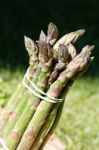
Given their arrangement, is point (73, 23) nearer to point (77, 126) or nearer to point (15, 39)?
point (15, 39)

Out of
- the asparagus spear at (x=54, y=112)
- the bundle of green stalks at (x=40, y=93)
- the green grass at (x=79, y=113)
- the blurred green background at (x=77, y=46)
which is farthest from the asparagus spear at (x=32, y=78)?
the green grass at (x=79, y=113)

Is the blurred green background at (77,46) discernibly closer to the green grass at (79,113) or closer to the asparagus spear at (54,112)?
the green grass at (79,113)

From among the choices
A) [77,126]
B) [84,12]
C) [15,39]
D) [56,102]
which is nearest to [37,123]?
[56,102]

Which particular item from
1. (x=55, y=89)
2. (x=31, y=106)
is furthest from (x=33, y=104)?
(x=55, y=89)

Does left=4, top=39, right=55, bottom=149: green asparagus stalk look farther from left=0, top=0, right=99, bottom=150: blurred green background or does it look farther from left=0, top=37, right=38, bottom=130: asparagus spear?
left=0, top=0, right=99, bottom=150: blurred green background

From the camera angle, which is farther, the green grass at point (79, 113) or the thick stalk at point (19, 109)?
the green grass at point (79, 113)

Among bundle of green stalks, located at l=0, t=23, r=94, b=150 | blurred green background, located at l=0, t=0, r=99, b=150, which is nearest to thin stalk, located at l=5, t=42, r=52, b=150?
bundle of green stalks, located at l=0, t=23, r=94, b=150

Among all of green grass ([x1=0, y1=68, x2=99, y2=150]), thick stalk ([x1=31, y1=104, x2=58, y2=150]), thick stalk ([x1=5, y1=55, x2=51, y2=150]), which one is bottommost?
green grass ([x1=0, y1=68, x2=99, y2=150])
